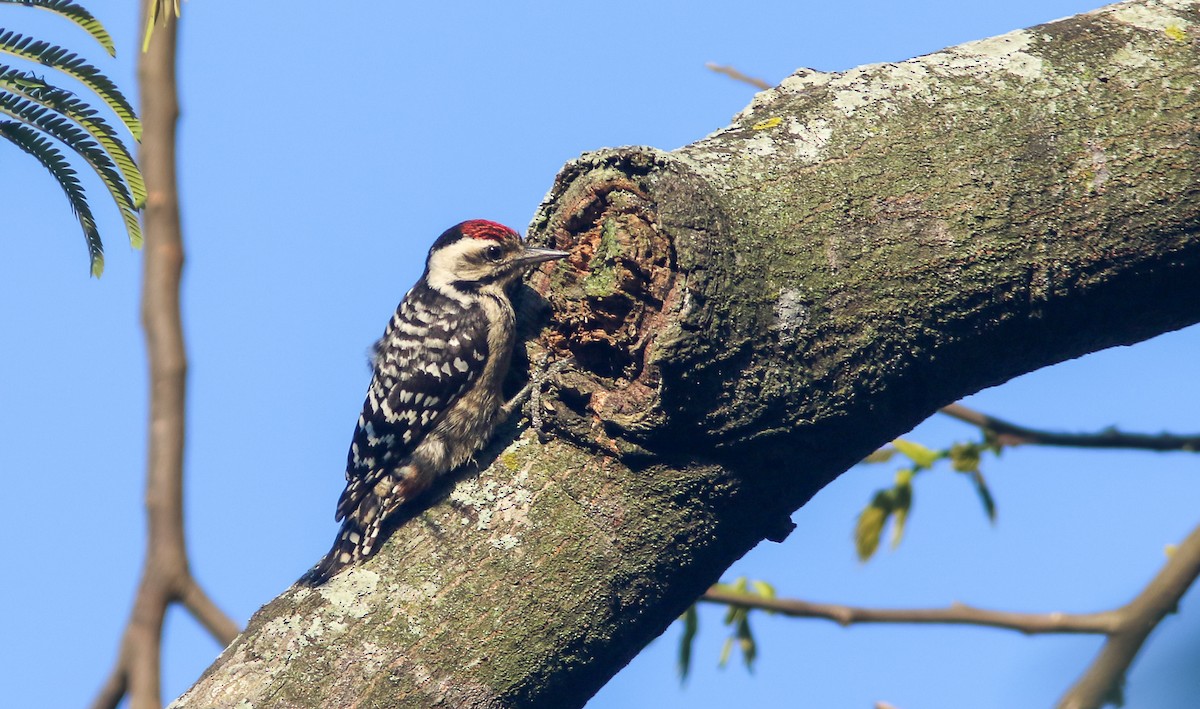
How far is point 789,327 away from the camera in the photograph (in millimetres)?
2535

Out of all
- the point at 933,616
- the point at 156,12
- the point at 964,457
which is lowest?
the point at 933,616

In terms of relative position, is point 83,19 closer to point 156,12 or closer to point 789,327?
point 156,12

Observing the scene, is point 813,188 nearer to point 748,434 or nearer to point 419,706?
point 748,434

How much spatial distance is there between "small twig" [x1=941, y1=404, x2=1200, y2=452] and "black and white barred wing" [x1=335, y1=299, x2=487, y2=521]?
174 cm

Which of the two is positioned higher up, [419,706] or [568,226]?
[568,226]

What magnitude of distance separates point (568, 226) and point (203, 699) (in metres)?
1.51

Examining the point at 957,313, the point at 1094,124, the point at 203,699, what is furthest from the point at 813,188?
the point at 203,699

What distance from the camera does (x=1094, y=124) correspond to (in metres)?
2.60

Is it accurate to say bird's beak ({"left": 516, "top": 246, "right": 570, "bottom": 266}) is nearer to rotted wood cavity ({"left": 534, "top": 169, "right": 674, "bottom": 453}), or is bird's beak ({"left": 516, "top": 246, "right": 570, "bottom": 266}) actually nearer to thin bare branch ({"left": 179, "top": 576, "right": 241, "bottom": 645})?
rotted wood cavity ({"left": 534, "top": 169, "right": 674, "bottom": 453})

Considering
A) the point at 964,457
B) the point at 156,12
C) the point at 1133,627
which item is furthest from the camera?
the point at 964,457

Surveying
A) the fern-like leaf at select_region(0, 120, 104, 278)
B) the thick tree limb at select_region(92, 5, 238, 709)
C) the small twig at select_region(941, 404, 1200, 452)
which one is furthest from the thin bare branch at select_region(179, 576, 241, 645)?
the small twig at select_region(941, 404, 1200, 452)

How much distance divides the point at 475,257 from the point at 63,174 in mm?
2524

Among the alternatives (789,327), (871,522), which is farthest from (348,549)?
(871,522)

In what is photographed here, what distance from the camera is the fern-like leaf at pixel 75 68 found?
244cm
